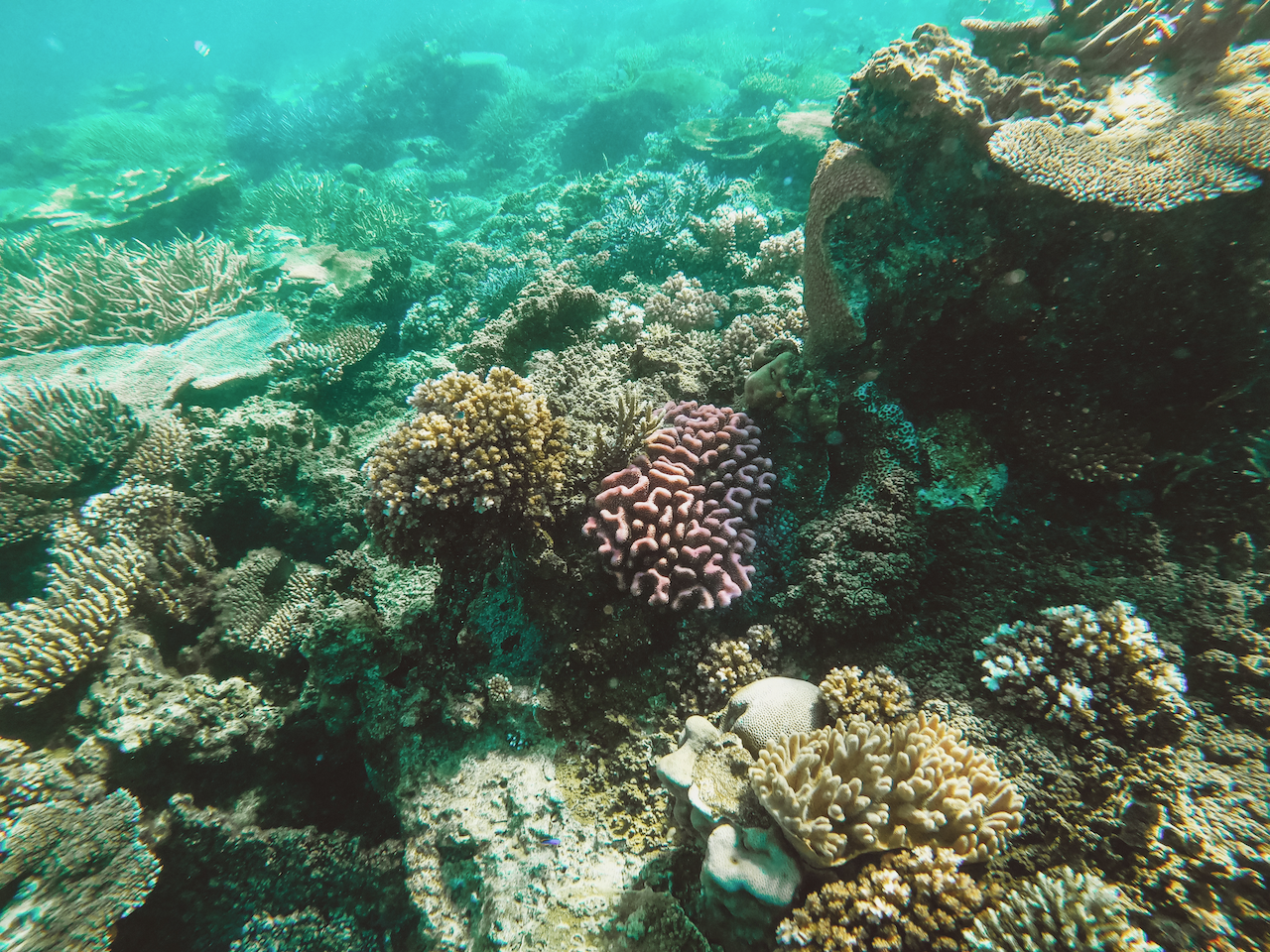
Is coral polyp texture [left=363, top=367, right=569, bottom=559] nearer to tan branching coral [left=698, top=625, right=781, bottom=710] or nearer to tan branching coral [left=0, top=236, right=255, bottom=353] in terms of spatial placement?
tan branching coral [left=698, top=625, right=781, bottom=710]

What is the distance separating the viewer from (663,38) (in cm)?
2941

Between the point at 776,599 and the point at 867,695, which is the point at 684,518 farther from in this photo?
the point at 867,695

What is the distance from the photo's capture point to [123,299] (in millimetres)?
8648

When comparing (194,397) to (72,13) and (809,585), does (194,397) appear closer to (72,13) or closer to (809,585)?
(809,585)

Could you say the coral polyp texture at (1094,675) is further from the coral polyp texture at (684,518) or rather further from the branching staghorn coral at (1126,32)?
the branching staghorn coral at (1126,32)

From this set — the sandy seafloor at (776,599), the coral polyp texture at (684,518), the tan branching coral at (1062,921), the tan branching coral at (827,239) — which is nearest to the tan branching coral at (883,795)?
the sandy seafloor at (776,599)

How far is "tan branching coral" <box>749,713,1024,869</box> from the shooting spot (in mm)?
2367

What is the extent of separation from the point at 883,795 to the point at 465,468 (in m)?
2.96

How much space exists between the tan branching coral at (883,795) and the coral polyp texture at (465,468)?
7.07 ft

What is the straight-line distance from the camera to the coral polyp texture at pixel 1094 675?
8.71 ft

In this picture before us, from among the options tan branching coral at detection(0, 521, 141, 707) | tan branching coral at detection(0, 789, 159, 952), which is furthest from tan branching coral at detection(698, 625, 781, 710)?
tan branching coral at detection(0, 521, 141, 707)

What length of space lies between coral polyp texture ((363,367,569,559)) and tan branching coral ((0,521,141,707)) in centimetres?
285

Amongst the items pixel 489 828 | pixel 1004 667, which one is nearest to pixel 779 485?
pixel 1004 667

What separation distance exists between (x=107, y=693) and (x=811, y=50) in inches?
1313
